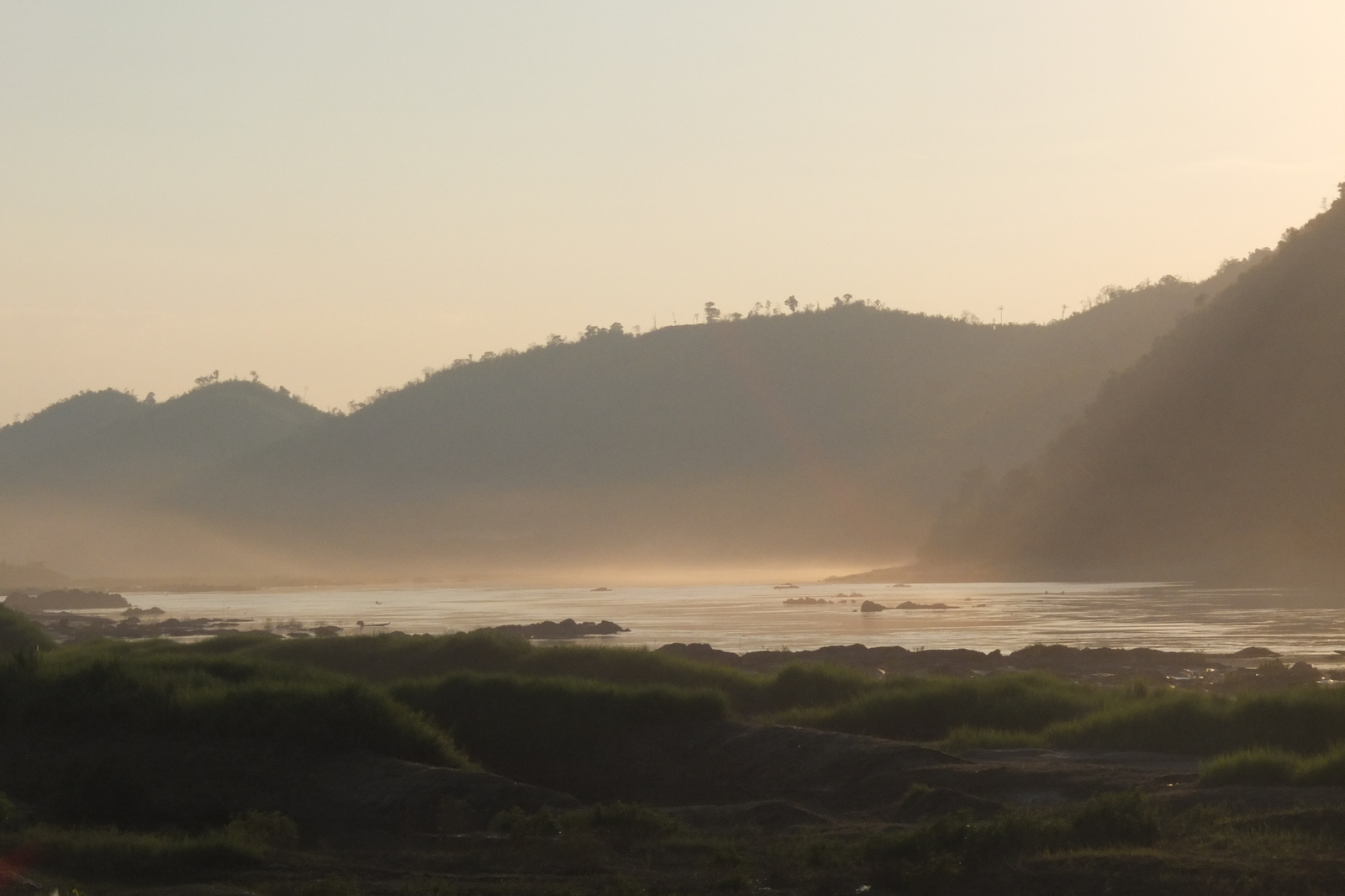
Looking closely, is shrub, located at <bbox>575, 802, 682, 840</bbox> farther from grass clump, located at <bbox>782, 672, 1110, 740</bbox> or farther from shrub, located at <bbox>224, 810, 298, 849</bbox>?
grass clump, located at <bbox>782, 672, 1110, 740</bbox>

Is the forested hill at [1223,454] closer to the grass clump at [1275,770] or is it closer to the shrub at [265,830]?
the grass clump at [1275,770]

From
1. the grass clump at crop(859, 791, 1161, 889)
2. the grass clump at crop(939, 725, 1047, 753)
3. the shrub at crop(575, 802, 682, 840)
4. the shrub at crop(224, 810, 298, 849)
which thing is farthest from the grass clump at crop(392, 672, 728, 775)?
the grass clump at crop(859, 791, 1161, 889)

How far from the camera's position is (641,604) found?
96938 millimetres

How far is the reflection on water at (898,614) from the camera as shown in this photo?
5353 centimetres

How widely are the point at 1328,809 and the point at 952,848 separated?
432 centimetres

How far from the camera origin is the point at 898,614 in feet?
248

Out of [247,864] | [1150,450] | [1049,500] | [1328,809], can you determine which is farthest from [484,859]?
[1049,500]

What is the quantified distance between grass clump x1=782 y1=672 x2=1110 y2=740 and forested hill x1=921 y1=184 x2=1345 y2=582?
72.4 m

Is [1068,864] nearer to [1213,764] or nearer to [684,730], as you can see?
[1213,764]

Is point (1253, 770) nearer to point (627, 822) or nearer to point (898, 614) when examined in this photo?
point (627, 822)

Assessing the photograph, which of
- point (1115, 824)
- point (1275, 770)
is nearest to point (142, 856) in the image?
point (1115, 824)

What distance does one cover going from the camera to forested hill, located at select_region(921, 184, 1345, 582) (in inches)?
3848

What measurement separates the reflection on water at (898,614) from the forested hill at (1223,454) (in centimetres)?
737

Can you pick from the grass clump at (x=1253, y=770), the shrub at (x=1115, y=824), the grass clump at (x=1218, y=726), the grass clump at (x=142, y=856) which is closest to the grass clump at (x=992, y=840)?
the shrub at (x=1115, y=824)
